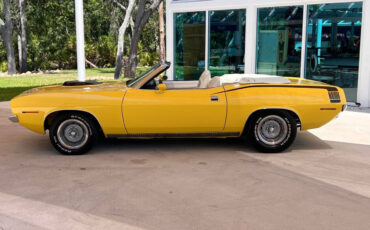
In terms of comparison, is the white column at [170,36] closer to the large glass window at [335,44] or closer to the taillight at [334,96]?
the large glass window at [335,44]

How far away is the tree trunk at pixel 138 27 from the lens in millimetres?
22328

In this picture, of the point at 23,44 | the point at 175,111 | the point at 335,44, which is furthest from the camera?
the point at 23,44

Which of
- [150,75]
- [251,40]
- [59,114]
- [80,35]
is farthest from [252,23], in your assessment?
[59,114]

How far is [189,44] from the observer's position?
1405 centimetres

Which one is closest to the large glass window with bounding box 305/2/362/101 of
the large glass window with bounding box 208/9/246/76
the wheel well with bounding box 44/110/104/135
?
the large glass window with bounding box 208/9/246/76

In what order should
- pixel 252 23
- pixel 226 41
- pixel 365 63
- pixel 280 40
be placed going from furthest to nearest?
pixel 226 41 → pixel 252 23 → pixel 280 40 → pixel 365 63

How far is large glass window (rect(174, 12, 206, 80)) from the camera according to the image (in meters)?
13.7

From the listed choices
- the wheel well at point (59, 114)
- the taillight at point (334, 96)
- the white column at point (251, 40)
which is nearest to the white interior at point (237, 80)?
the taillight at point (334, 96)

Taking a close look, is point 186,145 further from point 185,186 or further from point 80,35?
point 80,35

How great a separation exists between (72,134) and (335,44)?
24.6ft

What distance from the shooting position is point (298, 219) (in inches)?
155

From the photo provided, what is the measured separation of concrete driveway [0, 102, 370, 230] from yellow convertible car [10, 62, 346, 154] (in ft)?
1.04

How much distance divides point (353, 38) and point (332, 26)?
639 mm

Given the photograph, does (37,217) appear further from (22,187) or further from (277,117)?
(277,117)
